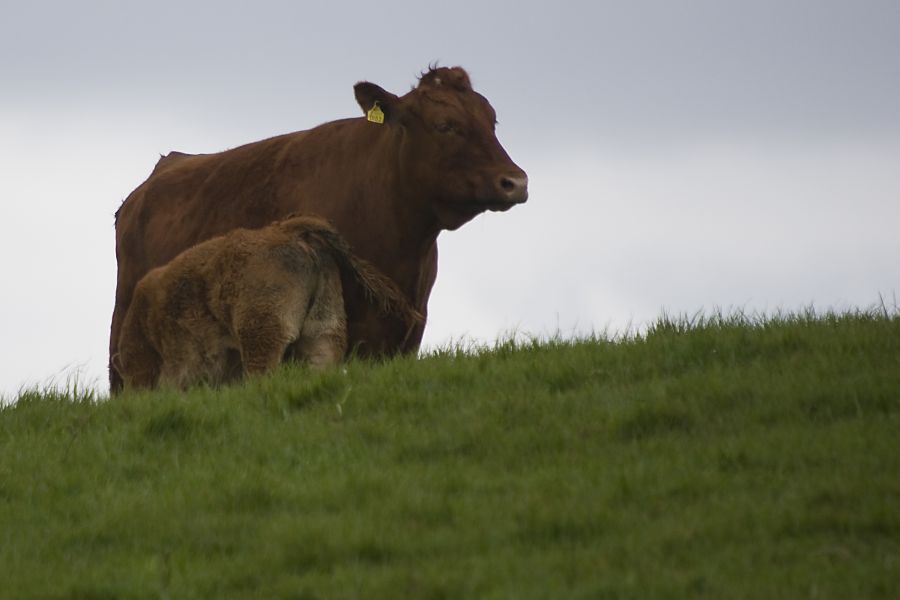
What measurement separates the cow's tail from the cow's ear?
61.8 inches

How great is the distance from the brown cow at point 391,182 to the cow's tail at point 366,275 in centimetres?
17

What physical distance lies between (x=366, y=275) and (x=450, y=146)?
176 cm

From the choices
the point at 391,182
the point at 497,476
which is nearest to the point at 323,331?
the point at 391,182

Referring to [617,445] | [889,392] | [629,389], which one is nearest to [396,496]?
[617,445]

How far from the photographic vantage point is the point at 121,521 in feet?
23.9

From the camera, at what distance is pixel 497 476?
23.9 feet

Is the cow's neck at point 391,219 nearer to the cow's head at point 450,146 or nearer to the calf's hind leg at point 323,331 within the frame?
the cow's head at point 450,146

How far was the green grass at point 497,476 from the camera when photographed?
6125mm

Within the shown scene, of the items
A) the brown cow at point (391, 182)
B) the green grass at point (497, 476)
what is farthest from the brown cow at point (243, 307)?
the brown cow at point (391, 182)

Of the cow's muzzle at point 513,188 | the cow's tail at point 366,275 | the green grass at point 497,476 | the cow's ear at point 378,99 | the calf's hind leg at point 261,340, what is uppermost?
the cow's ear at point 378,99

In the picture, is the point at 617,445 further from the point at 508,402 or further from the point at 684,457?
the point at 508,402

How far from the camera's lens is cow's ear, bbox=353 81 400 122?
11953 mm

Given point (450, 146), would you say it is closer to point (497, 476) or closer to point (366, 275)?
point (366, 275)

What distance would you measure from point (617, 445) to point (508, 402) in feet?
3.10
